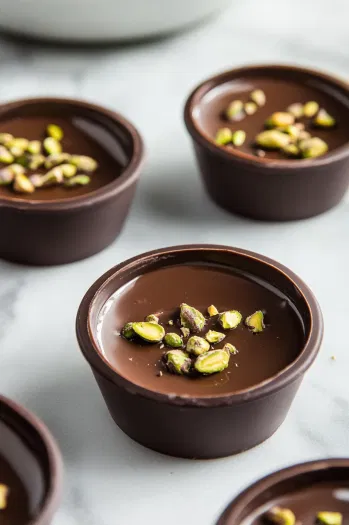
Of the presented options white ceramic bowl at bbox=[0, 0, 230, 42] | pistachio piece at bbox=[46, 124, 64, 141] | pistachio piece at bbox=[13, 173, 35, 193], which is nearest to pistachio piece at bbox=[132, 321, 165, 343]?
pistachio piece at bbox=[13, 173, 35, 193]

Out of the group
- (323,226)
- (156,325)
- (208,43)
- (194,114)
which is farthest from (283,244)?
(208,43)

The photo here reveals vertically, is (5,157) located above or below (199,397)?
below

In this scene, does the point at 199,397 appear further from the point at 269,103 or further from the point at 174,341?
the point at 269,103

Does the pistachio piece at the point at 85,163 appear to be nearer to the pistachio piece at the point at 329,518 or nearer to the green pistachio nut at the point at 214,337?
the green pistachio nut at the point at 214,337

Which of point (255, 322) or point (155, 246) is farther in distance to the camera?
point (155, 246)

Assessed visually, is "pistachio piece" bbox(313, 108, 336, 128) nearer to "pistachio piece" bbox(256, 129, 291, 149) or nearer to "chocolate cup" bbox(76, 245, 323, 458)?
"pistachio piece" bbox(256, 129, 291, 149)

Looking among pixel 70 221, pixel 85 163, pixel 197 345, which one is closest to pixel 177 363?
pixel 197 345
